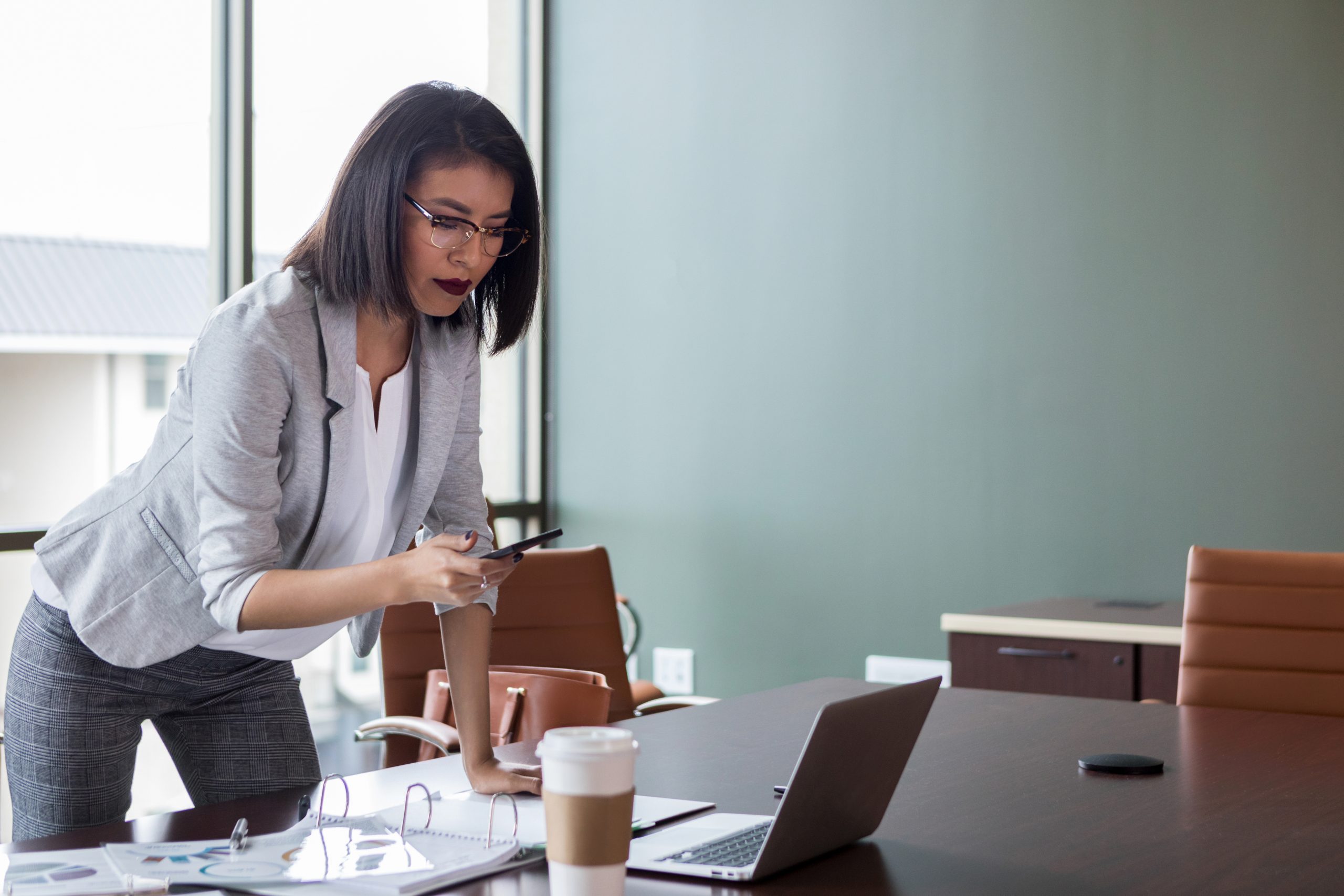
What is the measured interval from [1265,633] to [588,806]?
1851 mm

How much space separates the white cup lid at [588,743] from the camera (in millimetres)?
841

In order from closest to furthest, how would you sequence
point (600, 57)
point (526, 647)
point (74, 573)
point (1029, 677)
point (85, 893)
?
1. point (85, 893)
2. point (74, 573)
3. point (526, 647)
4. point (1029, 677)
5. point (600, 57)

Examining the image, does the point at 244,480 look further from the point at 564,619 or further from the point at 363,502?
the point at 564,619

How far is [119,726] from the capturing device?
1.54 metres

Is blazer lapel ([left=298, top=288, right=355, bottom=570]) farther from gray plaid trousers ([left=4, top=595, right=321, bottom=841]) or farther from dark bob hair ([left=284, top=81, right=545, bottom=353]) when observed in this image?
gray plaid trousers ([left=4, top=595, right=321, bottom=841])

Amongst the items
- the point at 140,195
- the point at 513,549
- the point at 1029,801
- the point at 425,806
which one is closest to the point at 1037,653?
the point at 1029,801

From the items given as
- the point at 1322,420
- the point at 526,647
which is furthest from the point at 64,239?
the point at 1322,420

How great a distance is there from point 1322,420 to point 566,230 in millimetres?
2413

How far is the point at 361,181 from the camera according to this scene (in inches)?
55.3

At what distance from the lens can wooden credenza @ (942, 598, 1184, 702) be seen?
9.62 feet

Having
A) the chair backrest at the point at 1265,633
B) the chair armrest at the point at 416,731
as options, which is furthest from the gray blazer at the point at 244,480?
the chair backrest at the point at 1265,633

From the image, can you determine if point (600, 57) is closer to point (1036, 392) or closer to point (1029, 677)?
point (1036, 392)

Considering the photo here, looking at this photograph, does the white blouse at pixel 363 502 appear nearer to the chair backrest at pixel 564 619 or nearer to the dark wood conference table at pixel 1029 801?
the dark wood conference table at pixel 1029 801

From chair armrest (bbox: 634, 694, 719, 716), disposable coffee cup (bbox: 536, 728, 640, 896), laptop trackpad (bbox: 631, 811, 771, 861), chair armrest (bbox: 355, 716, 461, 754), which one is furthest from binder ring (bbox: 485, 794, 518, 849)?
chair armrest (bbox: 634, 694, 719, 716)
